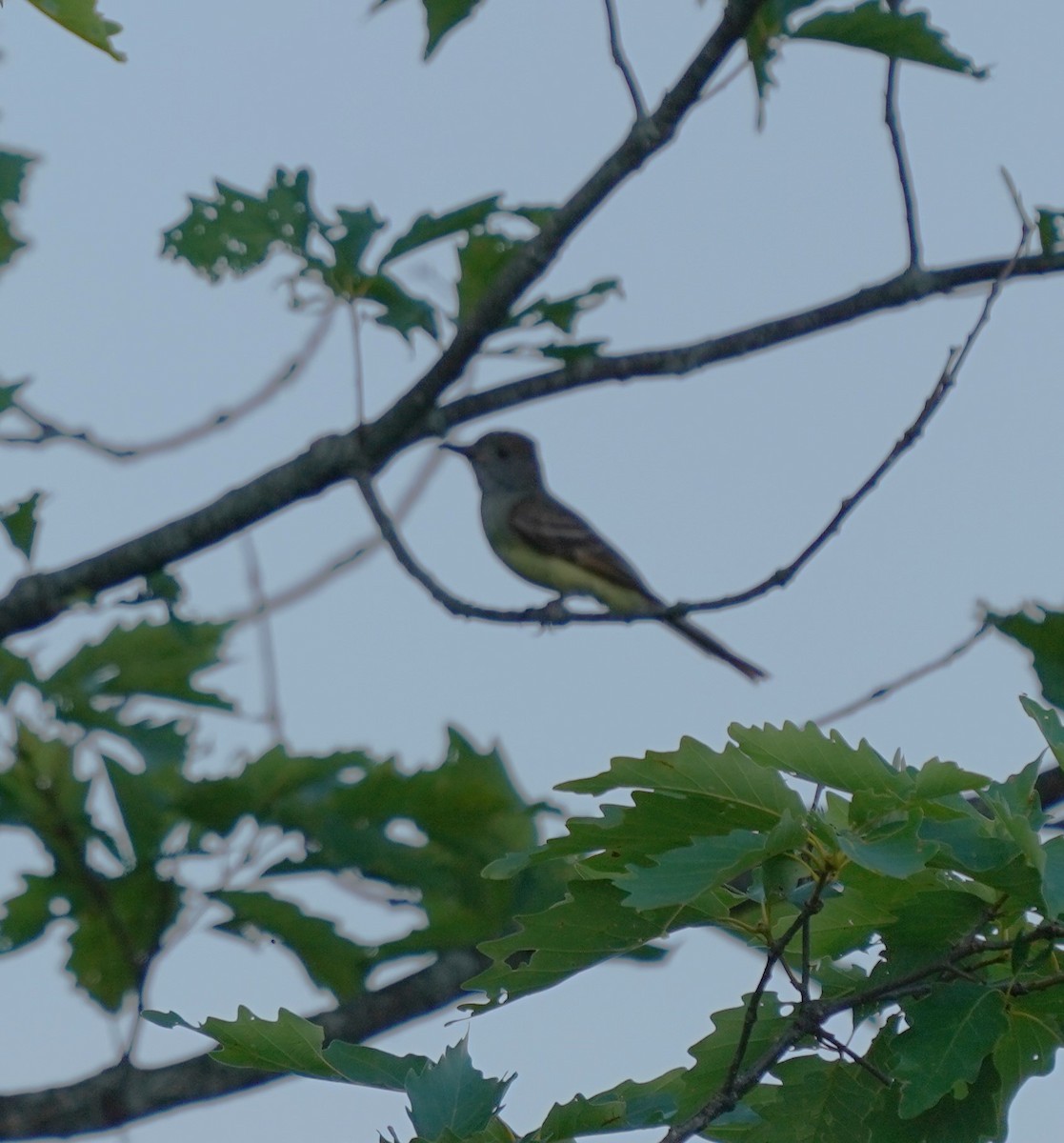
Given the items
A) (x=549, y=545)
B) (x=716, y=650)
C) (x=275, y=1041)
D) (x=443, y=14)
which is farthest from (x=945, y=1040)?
(x=549, y=545)

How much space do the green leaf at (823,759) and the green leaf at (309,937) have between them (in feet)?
11.2

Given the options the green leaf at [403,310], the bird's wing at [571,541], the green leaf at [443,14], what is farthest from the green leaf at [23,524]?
the bird's wing at [571,541]

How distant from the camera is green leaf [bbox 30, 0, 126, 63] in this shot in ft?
7.34

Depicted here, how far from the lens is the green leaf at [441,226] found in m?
5.39

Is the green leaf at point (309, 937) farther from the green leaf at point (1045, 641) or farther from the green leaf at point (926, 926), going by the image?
the green leaf at point (926, 926)

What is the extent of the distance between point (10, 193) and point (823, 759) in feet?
15.1

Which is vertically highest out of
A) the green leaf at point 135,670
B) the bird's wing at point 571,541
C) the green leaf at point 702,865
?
the bird's wing at point 571,541

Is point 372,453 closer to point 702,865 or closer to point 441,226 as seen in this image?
point 441,226

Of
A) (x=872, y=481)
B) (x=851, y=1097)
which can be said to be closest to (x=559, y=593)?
(x=872, y=481)

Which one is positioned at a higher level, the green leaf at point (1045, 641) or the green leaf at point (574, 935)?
the green leaf at point (1045, 641)

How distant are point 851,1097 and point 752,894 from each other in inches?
16.3

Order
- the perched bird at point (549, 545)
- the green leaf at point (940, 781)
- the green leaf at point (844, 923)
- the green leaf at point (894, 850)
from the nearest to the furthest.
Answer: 1. the green leaf at point (894, 850)
2. the green leaf at point (940, 781)
3. the green leaf at point (844, 923)
4. the perched bird at point (549, 545)

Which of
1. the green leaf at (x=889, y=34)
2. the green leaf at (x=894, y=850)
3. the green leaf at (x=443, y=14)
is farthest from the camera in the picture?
the green leaf at (x=889, y=34)

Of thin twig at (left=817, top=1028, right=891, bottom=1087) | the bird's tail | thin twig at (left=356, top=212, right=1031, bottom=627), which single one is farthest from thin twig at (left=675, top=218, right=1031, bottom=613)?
the bird's tail
